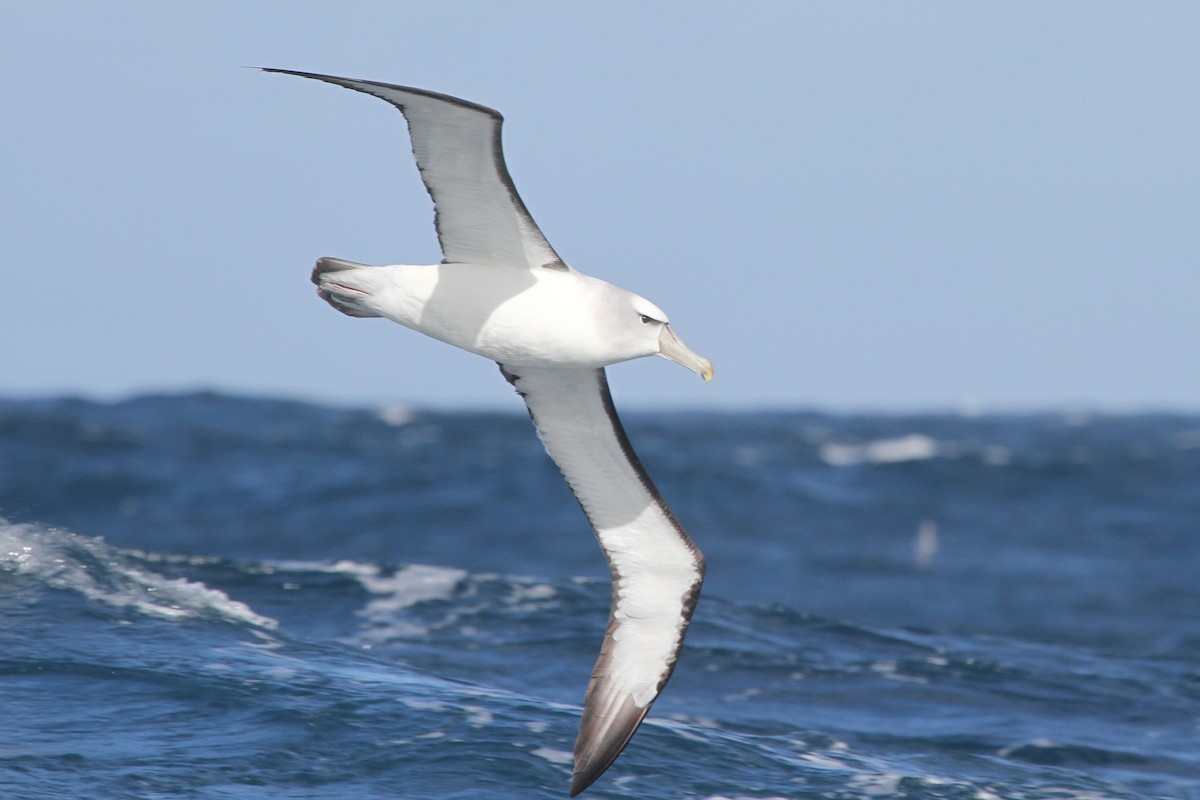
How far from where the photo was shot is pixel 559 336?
31.3 feet

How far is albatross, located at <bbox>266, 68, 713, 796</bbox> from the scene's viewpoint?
9500 mm

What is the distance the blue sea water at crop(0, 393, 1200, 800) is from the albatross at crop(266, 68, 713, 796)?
0.94 m

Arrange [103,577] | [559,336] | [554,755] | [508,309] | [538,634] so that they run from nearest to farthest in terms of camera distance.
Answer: [559,336]
[508,309]
[554,755]
[103,577]
[538,634]

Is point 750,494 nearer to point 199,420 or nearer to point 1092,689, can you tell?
point 1092,689

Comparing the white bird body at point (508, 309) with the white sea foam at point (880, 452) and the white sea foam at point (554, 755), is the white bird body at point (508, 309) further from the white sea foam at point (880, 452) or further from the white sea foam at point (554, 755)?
the white sea foam at point (880, 452)

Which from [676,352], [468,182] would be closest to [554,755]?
[676,352]

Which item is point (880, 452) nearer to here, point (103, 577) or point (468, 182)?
point (103, 577)

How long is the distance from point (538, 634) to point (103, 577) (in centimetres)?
441

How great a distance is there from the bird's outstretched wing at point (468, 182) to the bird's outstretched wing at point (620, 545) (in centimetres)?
106

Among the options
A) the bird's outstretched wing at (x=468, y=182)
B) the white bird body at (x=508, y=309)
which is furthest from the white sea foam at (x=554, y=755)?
the bird's outstretched wing at (x=468, y=182)

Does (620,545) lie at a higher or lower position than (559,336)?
lower

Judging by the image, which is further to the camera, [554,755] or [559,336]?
[554,755]

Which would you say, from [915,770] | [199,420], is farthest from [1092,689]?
[199,420]

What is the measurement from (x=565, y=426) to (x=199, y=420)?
38.0m
